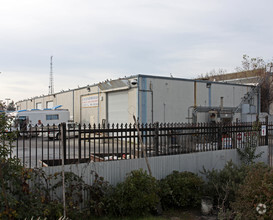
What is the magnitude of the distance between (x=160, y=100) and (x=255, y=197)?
15.6 meters

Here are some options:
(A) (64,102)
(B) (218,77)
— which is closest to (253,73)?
(B) (218,77)

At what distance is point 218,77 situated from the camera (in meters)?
42.3

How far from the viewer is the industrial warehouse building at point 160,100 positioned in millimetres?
20016

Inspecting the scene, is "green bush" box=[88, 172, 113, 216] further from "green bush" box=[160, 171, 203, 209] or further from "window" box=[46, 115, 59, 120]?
"window" box=[46, 115, 59, 120]

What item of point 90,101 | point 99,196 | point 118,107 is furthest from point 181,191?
point 90,101

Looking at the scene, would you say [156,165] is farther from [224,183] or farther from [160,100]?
[160,100]

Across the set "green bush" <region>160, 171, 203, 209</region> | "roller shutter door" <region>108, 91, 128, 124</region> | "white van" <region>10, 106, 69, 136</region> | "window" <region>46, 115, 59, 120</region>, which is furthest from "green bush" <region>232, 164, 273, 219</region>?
"window" <region>46, 115, 59, 120</region>

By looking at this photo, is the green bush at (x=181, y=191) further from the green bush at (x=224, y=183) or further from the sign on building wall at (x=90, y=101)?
the sign on building wall at (x=90, y=101)

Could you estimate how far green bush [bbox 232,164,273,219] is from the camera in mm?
4934

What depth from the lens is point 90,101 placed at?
26.6m

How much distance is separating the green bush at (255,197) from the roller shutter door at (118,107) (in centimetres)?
1619

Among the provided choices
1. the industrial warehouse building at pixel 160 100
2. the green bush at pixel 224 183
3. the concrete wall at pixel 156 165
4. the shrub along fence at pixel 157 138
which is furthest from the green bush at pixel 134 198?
the industrial warehouse building at pixel 160 100

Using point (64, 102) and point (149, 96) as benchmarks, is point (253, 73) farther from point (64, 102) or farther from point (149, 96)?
point (64, 102)

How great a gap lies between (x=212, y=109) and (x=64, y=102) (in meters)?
17.9
